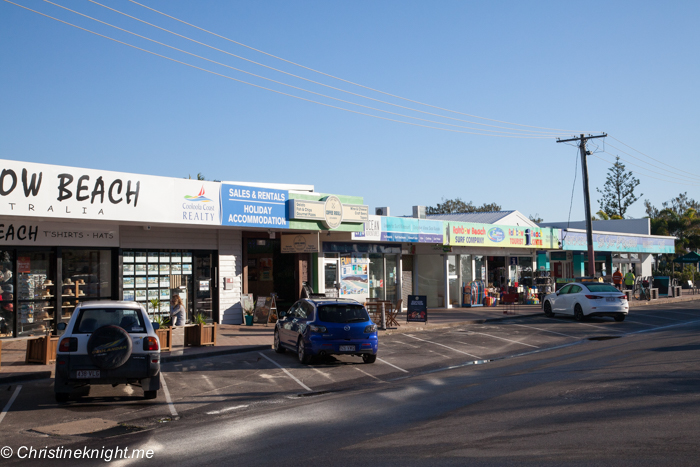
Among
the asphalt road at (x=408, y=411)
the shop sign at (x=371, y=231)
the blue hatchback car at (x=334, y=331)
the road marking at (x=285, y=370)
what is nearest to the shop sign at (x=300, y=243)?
the shop sign at (x=371, y=231)

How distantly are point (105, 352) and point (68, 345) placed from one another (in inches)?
25.0

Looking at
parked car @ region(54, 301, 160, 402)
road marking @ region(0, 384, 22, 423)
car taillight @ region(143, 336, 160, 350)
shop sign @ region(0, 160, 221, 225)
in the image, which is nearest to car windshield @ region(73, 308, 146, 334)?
parked car @ region(54, 301, 160, 402)

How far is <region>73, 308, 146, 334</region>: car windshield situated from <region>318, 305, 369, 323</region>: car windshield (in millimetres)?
4933

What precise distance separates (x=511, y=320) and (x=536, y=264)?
510 inches

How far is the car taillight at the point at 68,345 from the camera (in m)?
10.1

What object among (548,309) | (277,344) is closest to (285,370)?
(277,344)

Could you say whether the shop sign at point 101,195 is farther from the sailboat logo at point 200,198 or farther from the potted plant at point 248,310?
the potted plant at point 248,310

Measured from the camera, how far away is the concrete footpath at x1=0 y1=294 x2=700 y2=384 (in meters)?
13.2

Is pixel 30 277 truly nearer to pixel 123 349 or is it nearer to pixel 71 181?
pixel 71 181

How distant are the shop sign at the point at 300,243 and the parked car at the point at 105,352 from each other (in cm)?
1278

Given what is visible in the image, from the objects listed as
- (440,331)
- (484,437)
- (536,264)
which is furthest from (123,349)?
(536,264)

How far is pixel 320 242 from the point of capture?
24844 mm

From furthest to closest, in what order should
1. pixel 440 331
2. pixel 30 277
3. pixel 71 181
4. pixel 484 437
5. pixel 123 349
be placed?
pixel 440 331, pixel 30 277, pixel 71 181, pixel 123 349, pixel 484 437

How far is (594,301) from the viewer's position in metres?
24.8
